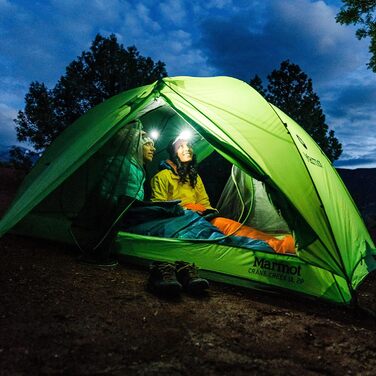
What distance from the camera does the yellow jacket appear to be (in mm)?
4820

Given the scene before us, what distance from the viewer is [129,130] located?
4.12m

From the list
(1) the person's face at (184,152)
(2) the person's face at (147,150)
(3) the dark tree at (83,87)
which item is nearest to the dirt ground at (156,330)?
(2) the person's face at (147,150)

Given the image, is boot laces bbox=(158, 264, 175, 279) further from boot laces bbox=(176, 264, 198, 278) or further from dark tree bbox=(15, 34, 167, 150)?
dark tree bbox=(15, 34, 167, 150)

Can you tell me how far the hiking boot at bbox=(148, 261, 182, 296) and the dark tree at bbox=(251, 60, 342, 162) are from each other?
11.6 m

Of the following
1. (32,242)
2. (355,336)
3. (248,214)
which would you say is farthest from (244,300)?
(32,242)

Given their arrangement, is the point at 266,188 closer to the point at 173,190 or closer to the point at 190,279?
the point at 190,279

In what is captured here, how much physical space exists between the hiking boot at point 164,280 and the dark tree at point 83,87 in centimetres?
985

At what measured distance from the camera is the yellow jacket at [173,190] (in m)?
4.82

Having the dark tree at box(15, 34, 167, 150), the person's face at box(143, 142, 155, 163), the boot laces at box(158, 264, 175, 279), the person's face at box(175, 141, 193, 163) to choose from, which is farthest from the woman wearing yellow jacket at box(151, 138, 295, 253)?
the dark tree at box(15, 34, 167, 150)

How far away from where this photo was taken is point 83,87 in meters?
12.0

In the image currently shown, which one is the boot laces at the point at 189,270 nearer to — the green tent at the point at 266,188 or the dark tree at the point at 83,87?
the green tent at the point at 266,188

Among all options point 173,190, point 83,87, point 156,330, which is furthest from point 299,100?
point 156,330

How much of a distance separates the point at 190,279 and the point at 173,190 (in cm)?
213

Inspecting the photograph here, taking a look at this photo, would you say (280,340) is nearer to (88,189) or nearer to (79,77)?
(88,189)
